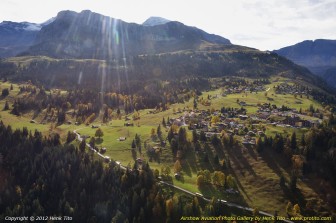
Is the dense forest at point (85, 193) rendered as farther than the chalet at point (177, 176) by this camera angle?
No

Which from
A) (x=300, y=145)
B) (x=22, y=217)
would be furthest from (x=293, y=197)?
(x=22, y=217)

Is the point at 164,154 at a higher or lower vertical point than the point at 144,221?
higher

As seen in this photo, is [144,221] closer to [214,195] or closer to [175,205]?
[175,205]

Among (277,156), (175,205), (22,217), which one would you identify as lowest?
(22,217)

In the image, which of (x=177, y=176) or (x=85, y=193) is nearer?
(x=85, y=193)

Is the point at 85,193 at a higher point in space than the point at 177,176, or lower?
lower

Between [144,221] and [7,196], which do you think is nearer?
[144,221]

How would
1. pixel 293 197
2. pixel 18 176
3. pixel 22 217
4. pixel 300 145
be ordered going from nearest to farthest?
pixel 22 217 → pixel 293 197 → pixel 18 176 → pixel 300 145

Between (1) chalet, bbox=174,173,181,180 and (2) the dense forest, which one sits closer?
(2) the dense forest

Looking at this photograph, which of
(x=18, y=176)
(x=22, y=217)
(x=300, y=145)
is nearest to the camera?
(x=22, y=217)
